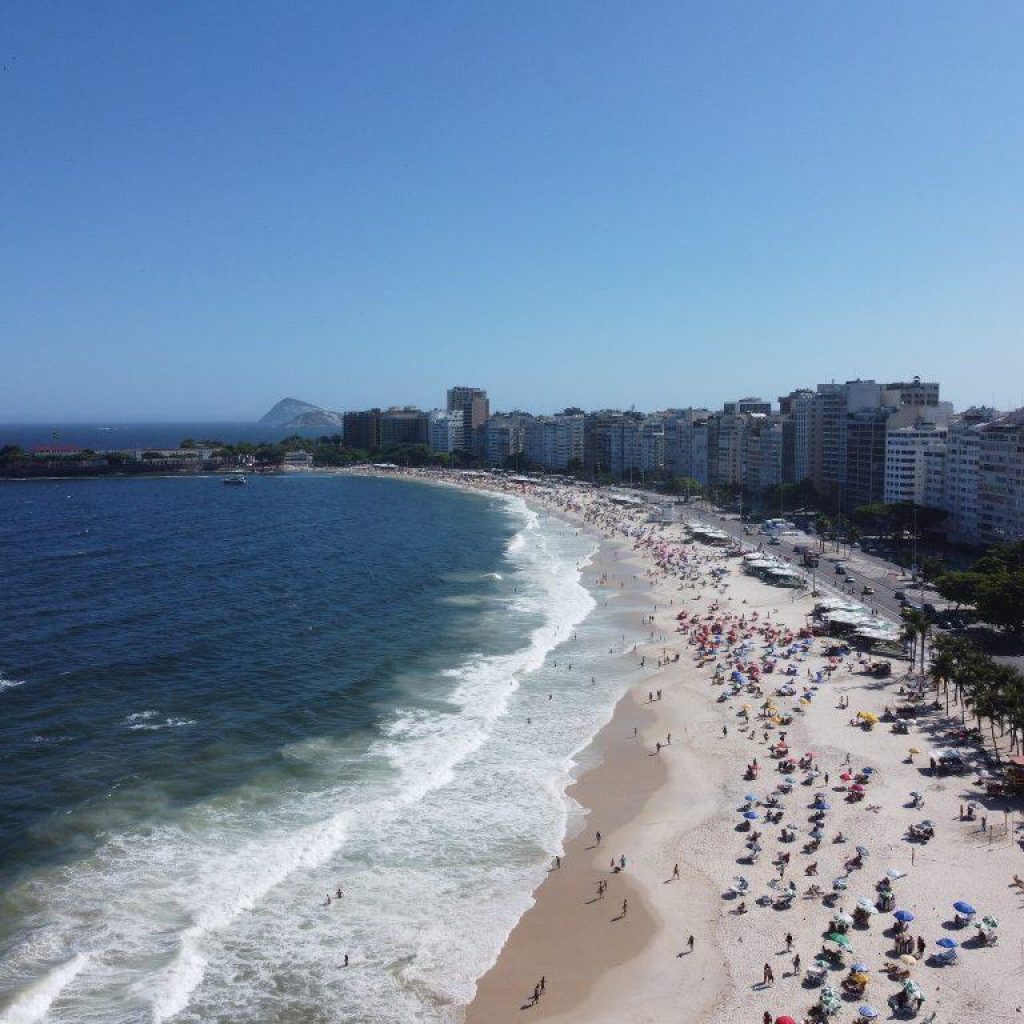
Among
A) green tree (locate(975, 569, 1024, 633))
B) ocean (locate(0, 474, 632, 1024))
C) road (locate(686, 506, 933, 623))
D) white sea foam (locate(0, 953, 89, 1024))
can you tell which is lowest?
white sea foam (locate(0, 953, 89, 1024))

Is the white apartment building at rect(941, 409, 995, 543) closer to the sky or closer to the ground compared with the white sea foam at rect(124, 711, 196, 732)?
closer to the sky

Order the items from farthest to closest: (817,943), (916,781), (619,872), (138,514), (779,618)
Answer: (138,514), (779,618), (916,781), (619,872), (817,943)

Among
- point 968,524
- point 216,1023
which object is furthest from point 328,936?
point 968,524

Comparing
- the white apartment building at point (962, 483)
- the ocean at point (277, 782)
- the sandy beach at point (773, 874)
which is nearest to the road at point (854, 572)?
the white apartment building at point (962, 483)

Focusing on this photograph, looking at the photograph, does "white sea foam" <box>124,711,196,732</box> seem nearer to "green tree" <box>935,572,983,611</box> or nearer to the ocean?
the ocean

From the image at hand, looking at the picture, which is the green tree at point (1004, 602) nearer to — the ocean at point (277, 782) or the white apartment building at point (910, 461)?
the ocean at point (277, 782)

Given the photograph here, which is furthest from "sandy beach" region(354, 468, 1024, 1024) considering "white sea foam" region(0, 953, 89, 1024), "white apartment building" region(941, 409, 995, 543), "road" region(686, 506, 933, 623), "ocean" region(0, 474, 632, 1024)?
"white apartment building" region(941, 409, 995, 543)

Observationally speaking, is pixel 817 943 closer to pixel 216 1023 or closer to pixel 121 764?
pixel 216 1023
